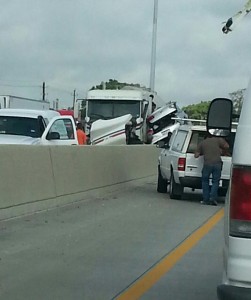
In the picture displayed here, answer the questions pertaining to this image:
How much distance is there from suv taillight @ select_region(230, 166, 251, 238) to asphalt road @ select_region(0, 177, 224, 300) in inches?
128

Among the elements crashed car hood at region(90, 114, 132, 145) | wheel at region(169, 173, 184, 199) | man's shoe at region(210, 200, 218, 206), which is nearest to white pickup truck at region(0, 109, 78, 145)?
wheel at region(169, 173, 184, 199)

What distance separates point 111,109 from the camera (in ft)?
113

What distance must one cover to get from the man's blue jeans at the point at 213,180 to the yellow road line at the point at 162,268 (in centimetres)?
403

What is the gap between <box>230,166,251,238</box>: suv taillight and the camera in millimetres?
4480

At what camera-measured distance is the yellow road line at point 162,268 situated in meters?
7.79

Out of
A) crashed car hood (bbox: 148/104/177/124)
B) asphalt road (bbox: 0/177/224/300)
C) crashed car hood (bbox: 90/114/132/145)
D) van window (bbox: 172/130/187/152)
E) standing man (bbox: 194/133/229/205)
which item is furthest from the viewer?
crashed car hood (bbox: 148/104/177/124)

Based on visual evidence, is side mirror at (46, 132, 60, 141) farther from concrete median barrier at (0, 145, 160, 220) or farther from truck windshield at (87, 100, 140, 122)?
truck windshield at (87, 100, 140, 122)

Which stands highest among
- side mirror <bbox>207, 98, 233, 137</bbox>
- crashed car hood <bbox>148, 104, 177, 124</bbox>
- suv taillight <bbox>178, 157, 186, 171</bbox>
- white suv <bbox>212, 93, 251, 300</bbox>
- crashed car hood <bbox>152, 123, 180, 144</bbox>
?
side mirror <bbox>207, 98, 233, 137</bbox>

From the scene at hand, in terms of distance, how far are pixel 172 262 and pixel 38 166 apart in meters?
5.29

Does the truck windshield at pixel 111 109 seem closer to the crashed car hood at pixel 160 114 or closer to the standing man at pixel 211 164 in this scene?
the crashed car hood at pixel 160 114

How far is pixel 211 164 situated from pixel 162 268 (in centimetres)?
833

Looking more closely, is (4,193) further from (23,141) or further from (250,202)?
(250,202)

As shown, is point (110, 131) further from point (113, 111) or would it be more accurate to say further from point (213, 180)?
point (213, 180)

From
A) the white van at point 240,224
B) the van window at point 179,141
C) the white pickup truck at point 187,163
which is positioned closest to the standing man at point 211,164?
the white pickup truck at point 187,163
